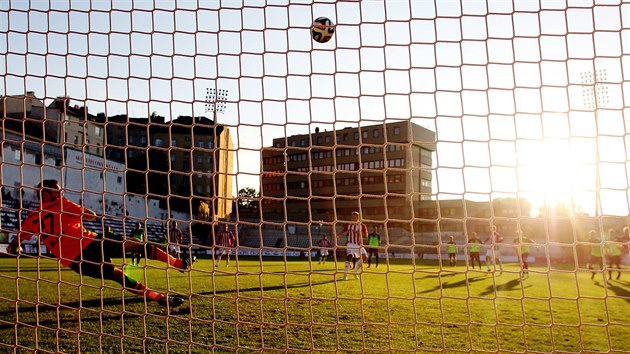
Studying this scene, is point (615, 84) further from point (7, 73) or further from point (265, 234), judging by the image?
point (265, 234)

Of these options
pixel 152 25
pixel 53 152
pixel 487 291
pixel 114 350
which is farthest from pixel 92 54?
pixel 53 152

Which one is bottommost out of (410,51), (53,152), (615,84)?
(615,84)


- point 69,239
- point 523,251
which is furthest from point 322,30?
point 523,251

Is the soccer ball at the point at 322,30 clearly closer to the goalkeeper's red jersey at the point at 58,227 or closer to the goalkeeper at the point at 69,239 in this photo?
the goalkeeper at the point at 69,239

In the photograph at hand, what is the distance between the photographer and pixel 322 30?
470 cm

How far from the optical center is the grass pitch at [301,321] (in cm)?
441

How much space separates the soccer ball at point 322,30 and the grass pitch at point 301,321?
6.92 feet

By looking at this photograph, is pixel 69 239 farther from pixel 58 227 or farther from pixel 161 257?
pixel 161 257

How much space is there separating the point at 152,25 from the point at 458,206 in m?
29.0

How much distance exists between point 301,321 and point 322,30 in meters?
3.35

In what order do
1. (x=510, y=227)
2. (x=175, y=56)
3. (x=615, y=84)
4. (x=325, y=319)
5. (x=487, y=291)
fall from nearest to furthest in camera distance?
(x=615, y=84)
(x=175, y=56)
(x=325, y=319)
(x=487, y=291)
(x=510, y=227)

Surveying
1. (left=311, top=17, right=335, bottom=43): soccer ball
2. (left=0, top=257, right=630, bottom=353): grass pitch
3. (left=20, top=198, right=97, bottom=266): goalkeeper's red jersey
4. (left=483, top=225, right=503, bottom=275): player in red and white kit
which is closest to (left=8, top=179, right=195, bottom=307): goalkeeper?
(left=20, top=198, right=97, bottom=266): goalkeeper's red jersey

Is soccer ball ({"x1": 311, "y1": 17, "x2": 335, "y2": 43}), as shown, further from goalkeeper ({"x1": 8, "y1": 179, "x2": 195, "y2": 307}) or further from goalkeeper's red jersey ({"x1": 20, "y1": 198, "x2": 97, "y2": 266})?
goalkeeper's red jersey ({"x1": 20, "y1": 198, "x2": 97, "y2": 266})

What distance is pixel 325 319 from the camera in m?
6.28
